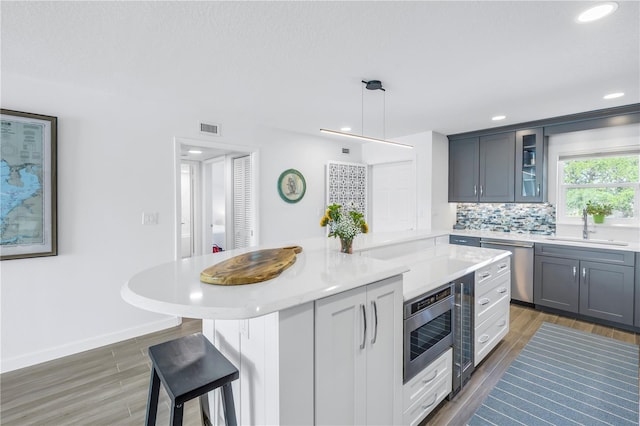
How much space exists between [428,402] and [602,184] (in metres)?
3.89

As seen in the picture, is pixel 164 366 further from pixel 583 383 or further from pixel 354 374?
pixel 583 383

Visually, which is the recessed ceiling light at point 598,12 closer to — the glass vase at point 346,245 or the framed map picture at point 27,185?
the glass vase at point 346,245

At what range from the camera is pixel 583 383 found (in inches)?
95.4

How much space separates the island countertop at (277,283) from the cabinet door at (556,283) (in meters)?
2.06

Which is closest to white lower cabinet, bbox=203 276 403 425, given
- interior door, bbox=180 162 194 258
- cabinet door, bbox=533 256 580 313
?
cabinet door, bbox=533 256 580 313

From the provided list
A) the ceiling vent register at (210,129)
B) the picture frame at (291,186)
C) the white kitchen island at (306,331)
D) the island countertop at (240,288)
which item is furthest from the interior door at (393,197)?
the island countertop at (240,288)

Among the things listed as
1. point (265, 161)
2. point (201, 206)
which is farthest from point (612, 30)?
point (201, 206)

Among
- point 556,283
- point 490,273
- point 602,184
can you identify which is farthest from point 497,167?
point 490,273

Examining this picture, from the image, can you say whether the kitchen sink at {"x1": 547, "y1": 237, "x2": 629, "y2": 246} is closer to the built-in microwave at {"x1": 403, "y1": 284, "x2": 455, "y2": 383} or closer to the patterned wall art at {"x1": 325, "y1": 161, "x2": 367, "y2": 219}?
the patterned wall art at {"x1": 325, "y1": 161, "x2": 367, "y2": 219}

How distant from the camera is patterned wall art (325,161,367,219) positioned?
520cm

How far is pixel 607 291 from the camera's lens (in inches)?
139

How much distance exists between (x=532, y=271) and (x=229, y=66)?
13.9 feet

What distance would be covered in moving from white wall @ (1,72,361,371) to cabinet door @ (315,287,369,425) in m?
2.73

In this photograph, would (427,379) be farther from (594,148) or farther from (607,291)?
(594,148)
